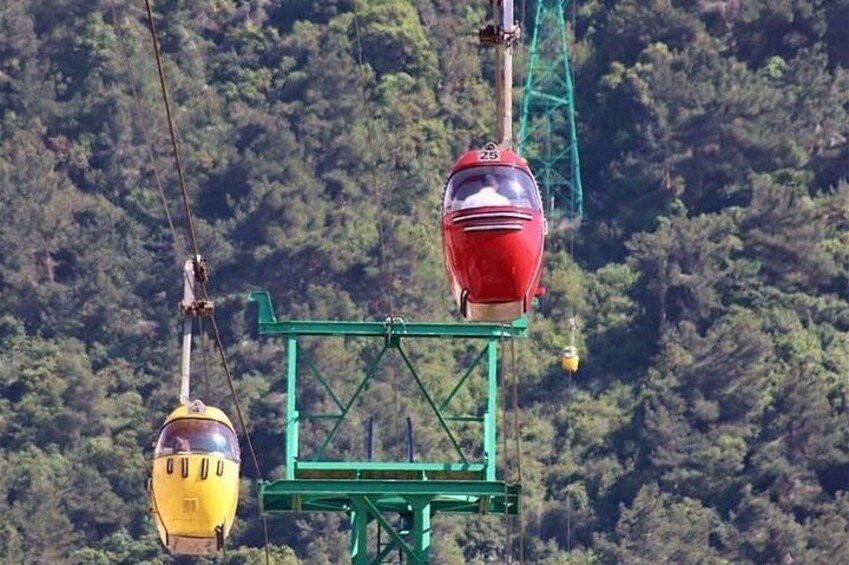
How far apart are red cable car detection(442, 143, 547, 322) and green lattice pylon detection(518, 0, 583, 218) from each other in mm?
67148

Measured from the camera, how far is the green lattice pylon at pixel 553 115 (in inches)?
4085

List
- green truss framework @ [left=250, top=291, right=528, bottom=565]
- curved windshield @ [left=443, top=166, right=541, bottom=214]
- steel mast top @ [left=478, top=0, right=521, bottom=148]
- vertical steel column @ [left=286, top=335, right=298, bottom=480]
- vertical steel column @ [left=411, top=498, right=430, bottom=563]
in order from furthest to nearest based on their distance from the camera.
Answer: vertical steel column @ [left=286, top=335, right=298, bottom=480]
vertical steel column @ [left=411, top=498, right=430, bottom=563]
green truss framework @ [left=250, top=291, right=528, bottom=565]
curved windshield @ [left=443, top=166, right=541, bottom=214]
steel mast top @ [left=478, top=0, right=521, bottom=148]

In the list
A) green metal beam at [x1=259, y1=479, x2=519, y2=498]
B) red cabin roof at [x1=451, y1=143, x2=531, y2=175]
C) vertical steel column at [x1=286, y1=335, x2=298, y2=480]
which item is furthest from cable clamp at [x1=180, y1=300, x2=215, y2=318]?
vertical steel column at [x1=286, y1=335, x2=298, y2=480]

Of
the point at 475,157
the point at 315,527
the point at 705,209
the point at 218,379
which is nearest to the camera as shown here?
the point at 475,157

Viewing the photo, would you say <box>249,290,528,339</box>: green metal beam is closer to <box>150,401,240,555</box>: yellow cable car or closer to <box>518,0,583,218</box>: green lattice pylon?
<box>150,401,240,555</box>: yellow cable car

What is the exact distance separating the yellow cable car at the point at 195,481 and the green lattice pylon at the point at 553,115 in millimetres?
62486

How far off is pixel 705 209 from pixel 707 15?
27.3 ft

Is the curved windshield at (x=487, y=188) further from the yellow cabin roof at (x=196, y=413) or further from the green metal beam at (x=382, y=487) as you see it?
the green metal beam at (x=382, y=487)

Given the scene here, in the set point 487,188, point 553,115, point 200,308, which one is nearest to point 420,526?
point 487,188

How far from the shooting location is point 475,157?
116ft

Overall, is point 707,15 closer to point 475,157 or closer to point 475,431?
point 475,431

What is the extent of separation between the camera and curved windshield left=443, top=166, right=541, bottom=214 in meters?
35.2

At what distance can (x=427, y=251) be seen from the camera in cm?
10175

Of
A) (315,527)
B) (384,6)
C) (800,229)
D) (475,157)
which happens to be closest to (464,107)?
Result: (384,6)
